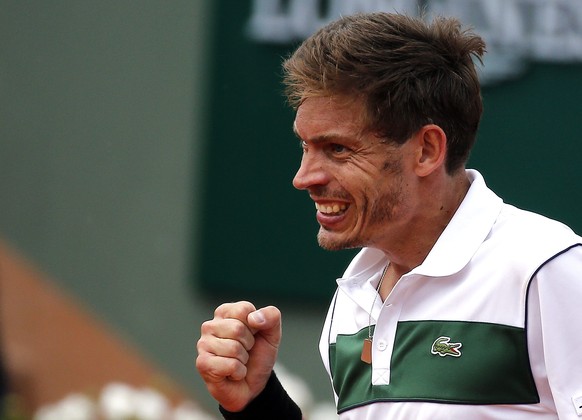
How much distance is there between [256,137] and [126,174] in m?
0.81

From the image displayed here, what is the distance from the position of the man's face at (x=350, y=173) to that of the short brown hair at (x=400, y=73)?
0.04 metres

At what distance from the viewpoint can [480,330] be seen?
→ 248 cm

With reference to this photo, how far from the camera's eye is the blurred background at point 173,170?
574 centimetres

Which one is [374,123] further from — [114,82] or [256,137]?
[114,82]

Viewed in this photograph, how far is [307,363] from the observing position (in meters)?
6.18

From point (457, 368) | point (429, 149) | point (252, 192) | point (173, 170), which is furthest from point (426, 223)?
point (173, 170)

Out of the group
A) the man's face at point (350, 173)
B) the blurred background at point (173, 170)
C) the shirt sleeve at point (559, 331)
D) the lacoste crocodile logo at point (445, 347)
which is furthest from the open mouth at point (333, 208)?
the blurred background at point (173, 170)

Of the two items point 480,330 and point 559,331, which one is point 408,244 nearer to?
point 480,330

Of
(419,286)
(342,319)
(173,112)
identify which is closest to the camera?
(419,286)

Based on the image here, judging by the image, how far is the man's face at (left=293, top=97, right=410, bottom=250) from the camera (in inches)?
107

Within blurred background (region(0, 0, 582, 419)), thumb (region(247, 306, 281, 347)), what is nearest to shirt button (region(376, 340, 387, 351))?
thumb (region(247, 306, 281, 347))

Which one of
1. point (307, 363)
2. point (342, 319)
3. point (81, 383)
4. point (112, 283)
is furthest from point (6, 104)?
point (342, 319)

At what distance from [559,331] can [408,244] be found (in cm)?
50

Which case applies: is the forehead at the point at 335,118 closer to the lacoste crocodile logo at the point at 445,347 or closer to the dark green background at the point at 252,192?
the lacoste crocodile logo at the point at 445,347
